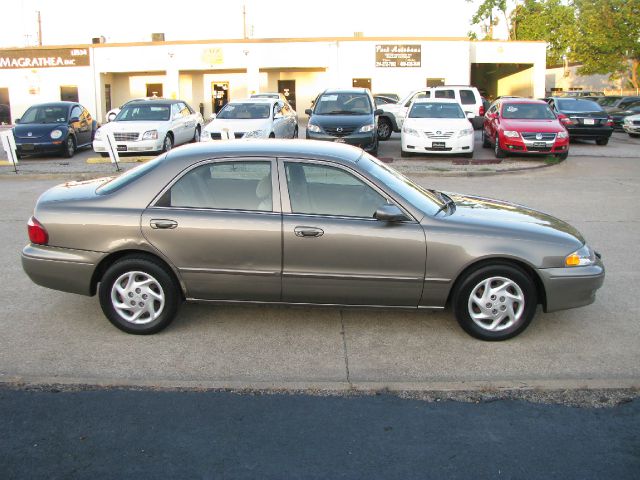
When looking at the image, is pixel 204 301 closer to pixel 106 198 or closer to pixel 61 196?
pixel 106 198

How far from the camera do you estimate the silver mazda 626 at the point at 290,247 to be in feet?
16.9

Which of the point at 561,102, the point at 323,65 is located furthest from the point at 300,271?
the point at 323,65

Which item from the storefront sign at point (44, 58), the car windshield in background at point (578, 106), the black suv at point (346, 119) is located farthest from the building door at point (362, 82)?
the black suv at point (346, 119)

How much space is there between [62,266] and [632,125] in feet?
86.8

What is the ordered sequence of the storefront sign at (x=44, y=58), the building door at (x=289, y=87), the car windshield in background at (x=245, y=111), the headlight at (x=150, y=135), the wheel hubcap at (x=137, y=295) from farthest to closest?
the building door at (x=289, y=87) < the storefront sign at (x=44, y=58) < the car windshield in background at (x=245, y=111) < the headlight at (x=150, y=135) < the wheel hubcap at (x=137, y=295)

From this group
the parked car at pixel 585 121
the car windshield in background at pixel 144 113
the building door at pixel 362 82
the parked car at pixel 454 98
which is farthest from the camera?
the building door at pixel 362 82

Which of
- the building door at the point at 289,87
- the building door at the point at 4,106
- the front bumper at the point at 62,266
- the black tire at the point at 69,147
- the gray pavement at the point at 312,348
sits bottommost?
the gray pavement at the point at 312,348

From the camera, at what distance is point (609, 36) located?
139 feet

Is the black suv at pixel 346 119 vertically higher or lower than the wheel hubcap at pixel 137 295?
higher

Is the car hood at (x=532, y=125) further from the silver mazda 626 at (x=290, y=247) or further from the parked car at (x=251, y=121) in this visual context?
the silver mazda 626 at (x=290, y=247)

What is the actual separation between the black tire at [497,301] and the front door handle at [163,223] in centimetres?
228

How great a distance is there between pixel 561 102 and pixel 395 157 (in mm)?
8135

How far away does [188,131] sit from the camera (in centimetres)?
2017

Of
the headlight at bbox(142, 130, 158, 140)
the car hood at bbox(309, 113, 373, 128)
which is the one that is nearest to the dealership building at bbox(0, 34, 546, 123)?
the headlight at bbox(142, 130, 158, 140)
